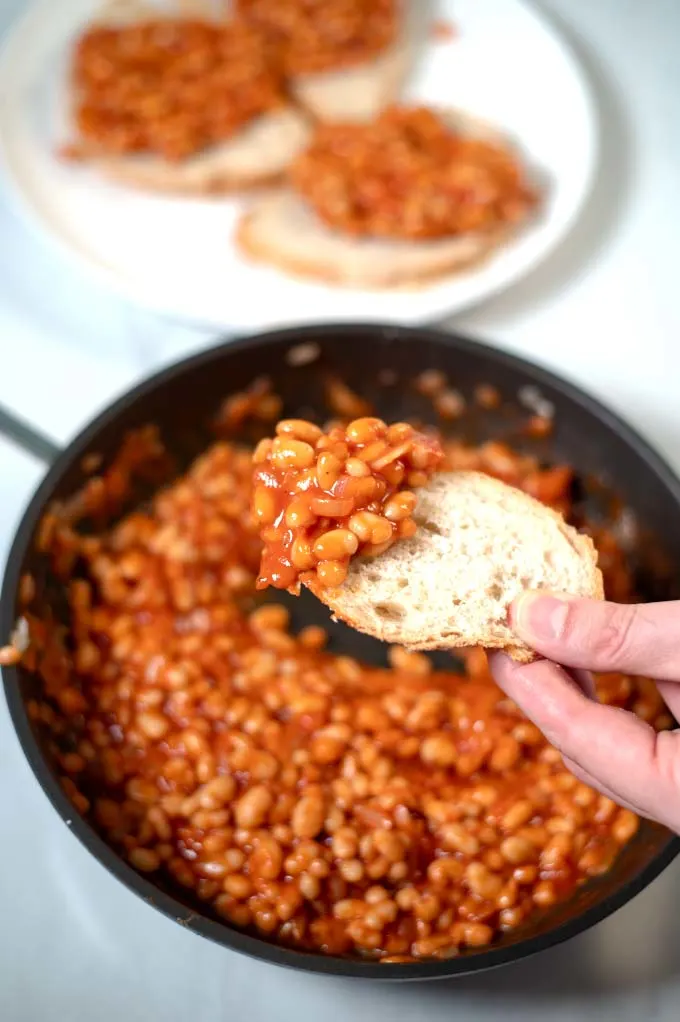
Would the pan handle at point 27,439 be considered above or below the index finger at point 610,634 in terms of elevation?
below

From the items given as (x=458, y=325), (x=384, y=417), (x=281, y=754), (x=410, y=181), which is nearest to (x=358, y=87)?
(x=410, y=181)

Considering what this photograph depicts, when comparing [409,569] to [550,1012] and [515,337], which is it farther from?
[515,337]

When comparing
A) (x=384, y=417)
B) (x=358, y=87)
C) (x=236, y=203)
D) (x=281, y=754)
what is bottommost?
(x=281, y=754)

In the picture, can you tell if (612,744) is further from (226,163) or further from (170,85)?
(170,85)

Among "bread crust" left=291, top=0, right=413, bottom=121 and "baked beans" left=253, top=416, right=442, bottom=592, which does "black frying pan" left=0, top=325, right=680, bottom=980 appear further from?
"bread crust" left=291, top=0, right=413, bottom=121

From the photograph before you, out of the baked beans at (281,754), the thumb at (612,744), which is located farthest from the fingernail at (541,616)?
the baked beans at (281,754)

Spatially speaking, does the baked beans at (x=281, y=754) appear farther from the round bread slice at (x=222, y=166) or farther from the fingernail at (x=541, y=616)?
the round bread slice at (x=222, y=166)
